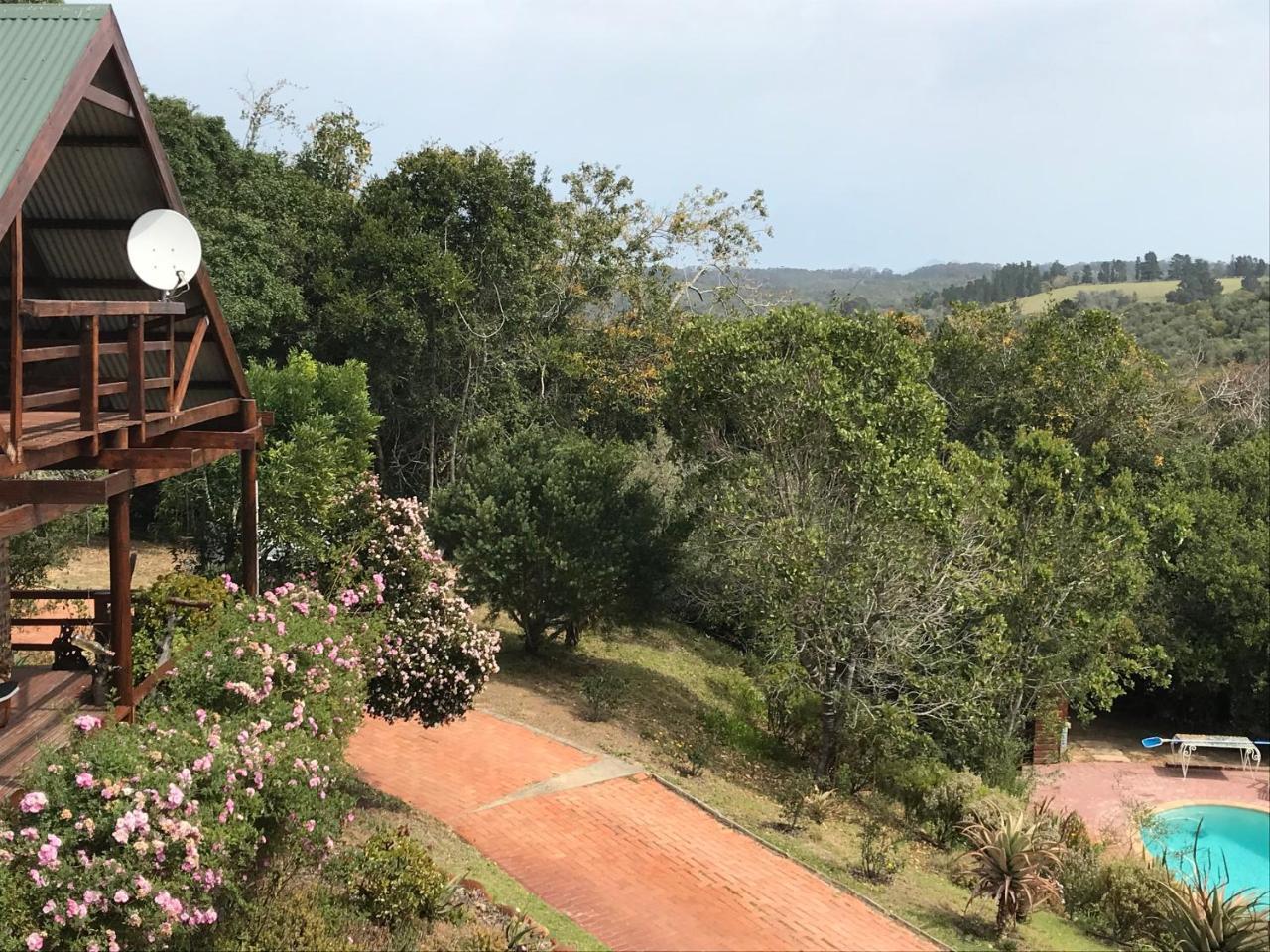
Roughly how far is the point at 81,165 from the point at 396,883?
623 cm

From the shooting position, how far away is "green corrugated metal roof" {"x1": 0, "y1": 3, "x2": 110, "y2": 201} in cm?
616

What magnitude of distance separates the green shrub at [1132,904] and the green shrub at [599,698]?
7297 mm

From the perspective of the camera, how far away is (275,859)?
24.1 feet

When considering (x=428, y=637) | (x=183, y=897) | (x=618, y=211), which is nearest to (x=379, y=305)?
(x=618, y=211)

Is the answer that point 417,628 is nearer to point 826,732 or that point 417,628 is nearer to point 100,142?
point 100,142

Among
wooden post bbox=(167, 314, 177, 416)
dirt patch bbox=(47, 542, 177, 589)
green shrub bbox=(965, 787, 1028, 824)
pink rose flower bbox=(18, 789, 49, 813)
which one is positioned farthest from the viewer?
dirt patch bbox=(47, 542, 177, 589)

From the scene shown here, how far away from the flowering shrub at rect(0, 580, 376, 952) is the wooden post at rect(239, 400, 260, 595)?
7.11 feet

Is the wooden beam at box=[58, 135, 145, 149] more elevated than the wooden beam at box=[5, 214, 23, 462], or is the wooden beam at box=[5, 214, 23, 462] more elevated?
the wooden beam at box=[58, 135, 145, 149]

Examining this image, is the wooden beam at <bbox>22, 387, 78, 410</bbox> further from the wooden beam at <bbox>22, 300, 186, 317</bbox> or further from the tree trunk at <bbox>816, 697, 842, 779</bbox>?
the tree trunk at <bbox>816, 697, 842, 779</bbox>

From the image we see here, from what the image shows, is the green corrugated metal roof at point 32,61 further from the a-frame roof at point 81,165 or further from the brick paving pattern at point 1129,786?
the brick paving pattern at point 1129,786

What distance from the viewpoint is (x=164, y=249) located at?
24.0 feet

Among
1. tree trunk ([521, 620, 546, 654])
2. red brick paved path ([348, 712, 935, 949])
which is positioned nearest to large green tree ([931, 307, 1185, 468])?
tree trunk ([521, 620, 546, 654])

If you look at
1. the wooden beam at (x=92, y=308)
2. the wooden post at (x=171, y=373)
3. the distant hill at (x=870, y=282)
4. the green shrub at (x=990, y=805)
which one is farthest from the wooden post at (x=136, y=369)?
the distant hill at (x=870, y=282)

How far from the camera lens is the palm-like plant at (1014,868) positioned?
36.2 ft
